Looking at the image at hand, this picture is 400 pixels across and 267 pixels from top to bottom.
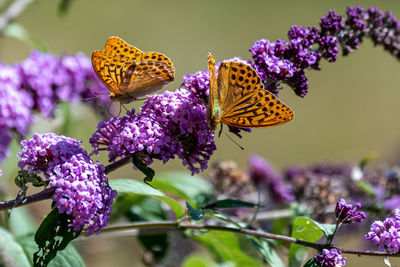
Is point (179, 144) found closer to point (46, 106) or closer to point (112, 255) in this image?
point (46, 106)

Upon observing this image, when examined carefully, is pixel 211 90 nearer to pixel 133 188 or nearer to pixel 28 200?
pixel 133 188

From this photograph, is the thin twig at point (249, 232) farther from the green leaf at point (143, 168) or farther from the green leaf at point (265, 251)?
the green leaf at point (143, 168)

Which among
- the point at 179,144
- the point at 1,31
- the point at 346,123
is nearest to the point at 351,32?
the point at 179,144

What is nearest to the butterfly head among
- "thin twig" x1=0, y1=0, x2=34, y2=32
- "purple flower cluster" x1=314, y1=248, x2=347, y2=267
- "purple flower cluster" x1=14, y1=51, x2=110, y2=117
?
"purple flower cluster" x1=314, y1=248, x2=347, y2=267

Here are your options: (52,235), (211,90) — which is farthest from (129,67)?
(52,235)

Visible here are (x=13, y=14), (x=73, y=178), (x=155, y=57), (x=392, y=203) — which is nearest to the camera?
(x=73, y=178)

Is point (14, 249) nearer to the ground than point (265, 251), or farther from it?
nearer to the ground

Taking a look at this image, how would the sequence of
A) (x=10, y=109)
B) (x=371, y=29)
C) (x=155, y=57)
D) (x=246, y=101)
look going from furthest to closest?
(x=10, y=109) → (x=371, y=29) → (x=155, y=57) → (x=246, y=101)

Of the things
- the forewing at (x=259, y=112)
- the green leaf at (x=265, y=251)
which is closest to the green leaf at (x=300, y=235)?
the green leaf at (x=265, y=251)
